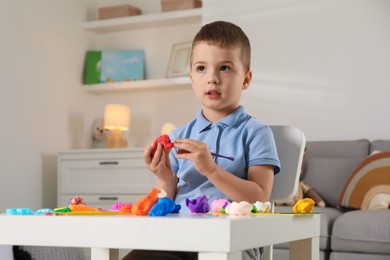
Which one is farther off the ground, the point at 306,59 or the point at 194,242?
the point at 306,59

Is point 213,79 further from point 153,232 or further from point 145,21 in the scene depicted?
point 145,21

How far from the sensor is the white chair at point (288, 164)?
1.71m

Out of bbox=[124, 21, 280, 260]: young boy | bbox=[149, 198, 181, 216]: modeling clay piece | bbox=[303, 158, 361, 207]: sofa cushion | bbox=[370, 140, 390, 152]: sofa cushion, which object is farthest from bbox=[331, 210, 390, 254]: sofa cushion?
bbox=[149, 198, 181, 216]: modeling clay piece

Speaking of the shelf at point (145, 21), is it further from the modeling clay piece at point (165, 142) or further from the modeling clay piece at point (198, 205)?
the modeling clay piece at point (198, 205)

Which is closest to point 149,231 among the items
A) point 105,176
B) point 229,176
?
point 229,176

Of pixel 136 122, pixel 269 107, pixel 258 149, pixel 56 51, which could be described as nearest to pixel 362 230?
pixel 269 107

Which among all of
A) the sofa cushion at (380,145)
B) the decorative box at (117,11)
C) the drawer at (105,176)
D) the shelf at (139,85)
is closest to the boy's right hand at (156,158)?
the sofa cushion at (380,145)

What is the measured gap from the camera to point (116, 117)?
460 centimetres

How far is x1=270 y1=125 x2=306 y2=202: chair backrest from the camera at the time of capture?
1714 mm

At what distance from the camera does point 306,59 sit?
4184mm

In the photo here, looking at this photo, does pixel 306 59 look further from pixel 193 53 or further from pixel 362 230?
pixel 193 53

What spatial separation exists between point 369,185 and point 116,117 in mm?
1870

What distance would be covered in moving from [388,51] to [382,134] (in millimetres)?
503

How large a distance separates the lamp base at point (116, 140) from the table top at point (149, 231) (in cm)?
354
